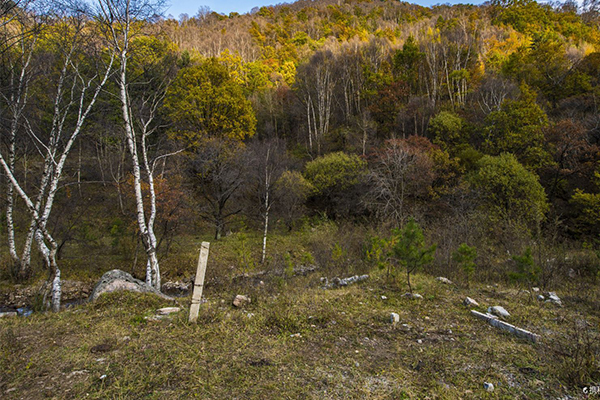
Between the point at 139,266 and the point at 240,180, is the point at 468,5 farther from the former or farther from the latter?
the point at 139,266

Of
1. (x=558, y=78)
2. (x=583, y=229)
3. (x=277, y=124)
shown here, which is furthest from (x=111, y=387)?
(x=558, y=78)

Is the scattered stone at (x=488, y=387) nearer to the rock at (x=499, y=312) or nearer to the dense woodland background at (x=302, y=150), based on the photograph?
the rock at (x=499, y=312)

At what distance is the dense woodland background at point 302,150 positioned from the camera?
8086 millimetres

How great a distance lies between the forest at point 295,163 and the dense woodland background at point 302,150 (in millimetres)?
108

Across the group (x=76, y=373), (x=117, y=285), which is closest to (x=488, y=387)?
(x=76, y=373)

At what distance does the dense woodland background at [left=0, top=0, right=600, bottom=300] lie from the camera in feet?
26.5

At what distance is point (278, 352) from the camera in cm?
347

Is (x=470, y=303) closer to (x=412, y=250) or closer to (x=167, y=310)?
(x=412, y=250)

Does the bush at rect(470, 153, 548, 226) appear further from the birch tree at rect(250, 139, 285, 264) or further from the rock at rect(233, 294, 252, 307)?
the rock at rect(233, 294, 252, 307)

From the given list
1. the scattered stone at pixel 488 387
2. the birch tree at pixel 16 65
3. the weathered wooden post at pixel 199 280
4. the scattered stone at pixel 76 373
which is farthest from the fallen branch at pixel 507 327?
the birch tree at pixel 16 65

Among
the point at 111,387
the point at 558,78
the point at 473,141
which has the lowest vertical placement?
the point at 111,387

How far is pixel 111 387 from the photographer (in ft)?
8.84

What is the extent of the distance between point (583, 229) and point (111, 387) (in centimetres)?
1689

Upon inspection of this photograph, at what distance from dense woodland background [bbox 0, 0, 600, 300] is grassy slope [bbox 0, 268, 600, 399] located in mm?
2763
